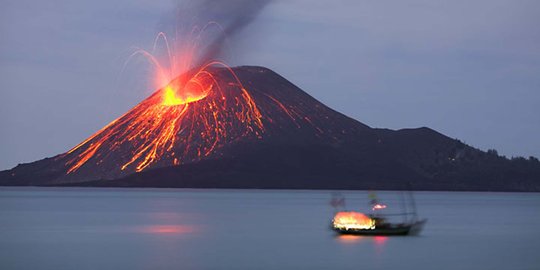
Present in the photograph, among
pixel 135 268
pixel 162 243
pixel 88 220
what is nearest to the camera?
pixel 135 268

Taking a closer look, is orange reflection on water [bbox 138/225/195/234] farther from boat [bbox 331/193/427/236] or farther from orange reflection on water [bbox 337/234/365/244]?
orange reflection on water [bbox 337/234/365/244]

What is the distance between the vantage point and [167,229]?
10481cm

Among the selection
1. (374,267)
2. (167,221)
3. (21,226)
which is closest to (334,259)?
(374,267)

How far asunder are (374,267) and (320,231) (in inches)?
1375

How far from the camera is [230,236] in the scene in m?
94.5

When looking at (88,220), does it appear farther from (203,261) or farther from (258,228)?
(203,261)

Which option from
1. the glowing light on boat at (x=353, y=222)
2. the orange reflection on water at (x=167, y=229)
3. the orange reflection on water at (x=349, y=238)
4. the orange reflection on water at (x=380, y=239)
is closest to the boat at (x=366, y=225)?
the glowing light on boat at (x=353, y=222)

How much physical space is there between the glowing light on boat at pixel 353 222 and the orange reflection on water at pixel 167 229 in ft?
50.4

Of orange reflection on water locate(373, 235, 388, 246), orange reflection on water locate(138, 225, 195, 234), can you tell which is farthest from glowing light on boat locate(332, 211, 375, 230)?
orange reflection on water locate(138, 225, 195, 234)

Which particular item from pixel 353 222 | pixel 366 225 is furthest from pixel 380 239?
pixel 353 222

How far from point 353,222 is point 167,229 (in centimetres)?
2195

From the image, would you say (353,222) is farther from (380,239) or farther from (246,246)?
(246,246)

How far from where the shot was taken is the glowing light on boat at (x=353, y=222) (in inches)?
3531

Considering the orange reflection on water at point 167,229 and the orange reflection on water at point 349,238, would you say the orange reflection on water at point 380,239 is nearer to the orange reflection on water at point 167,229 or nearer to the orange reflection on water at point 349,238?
the orange reflection on water at point 349,238
